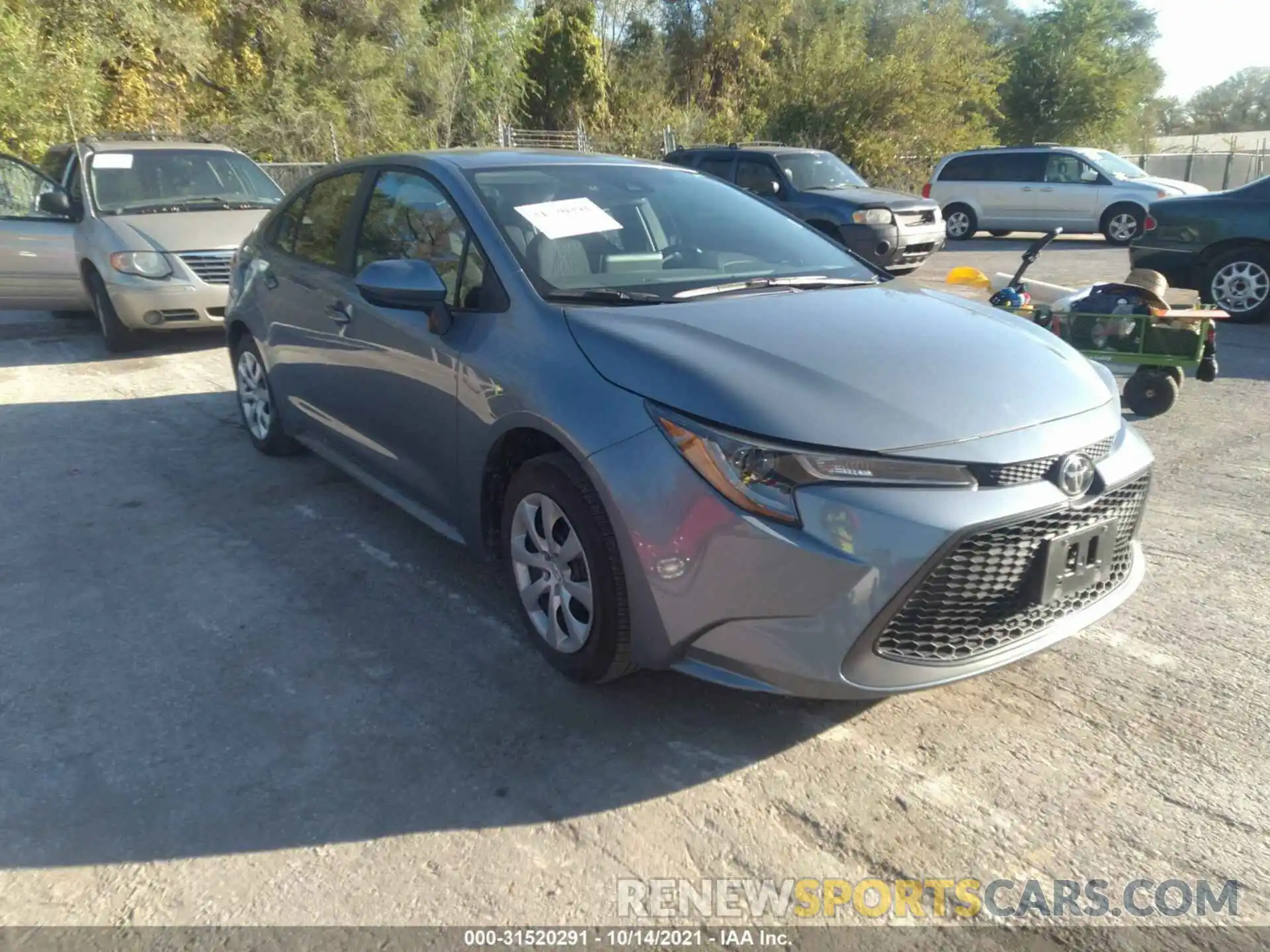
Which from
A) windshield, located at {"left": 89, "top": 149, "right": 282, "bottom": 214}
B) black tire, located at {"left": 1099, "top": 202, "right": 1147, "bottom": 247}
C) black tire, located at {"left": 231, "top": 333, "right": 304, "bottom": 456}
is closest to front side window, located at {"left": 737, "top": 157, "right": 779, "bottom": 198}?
windshield, located at {"left": 89, "top": 149, "right": 282, "bottom": 214}

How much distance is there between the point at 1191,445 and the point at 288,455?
201 inches

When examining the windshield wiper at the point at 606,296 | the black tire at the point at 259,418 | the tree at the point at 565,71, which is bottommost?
the black tire at the point at 259,418

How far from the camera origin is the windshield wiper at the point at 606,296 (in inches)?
132

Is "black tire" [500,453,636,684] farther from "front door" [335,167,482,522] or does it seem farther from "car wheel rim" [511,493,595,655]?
"front door" [335,167,482,522]

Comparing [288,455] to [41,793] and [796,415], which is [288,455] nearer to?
[41,793]

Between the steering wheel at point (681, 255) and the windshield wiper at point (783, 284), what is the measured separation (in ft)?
0.85

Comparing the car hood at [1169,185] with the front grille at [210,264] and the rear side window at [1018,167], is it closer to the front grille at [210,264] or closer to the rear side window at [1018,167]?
the rear side window at [1018,167]

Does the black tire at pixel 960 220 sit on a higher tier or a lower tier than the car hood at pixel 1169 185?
lower

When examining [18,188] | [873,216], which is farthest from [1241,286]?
[18,188]

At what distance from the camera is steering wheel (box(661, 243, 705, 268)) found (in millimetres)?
3787

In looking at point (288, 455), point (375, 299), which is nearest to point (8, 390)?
point (288, 455)

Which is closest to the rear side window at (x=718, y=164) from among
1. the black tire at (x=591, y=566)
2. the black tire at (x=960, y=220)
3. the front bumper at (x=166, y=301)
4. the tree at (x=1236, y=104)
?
the black tire at (x=960, y=220)

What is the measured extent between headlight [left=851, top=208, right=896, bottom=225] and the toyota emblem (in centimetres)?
1016

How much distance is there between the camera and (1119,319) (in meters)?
6.15
